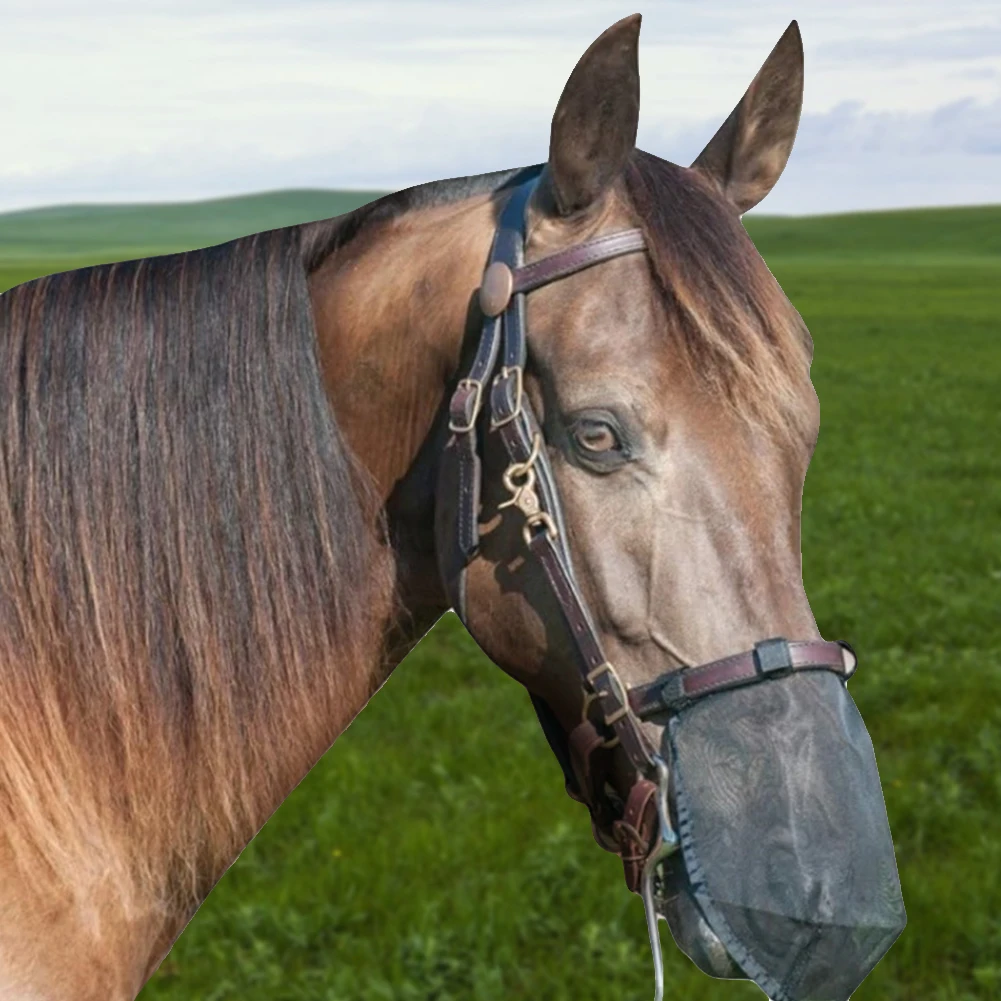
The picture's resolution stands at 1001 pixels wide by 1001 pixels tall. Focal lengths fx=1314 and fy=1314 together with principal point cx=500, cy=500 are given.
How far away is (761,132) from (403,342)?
0.85m

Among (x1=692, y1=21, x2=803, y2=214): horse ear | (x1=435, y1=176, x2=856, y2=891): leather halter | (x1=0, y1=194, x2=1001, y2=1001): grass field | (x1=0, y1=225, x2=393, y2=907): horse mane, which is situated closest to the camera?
(x1=435, y1=176, x2=856, y2=891): leather halter

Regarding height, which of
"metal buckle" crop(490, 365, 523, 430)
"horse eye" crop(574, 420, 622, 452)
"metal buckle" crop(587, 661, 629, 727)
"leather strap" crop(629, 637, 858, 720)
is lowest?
"metal buckle" crop(587, 661, 629, 727)

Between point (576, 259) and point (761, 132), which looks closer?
point (576, 259)

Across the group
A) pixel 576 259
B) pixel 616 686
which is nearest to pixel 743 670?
pixel 616 686

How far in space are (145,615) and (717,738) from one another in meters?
1.01

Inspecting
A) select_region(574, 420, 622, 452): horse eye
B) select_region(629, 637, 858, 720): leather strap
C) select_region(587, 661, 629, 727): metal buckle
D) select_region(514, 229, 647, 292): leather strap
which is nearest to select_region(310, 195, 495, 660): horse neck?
select_region(514, 229, 647, 292): leather strap

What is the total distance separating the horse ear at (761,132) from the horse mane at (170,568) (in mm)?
869

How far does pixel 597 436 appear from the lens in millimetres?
2131

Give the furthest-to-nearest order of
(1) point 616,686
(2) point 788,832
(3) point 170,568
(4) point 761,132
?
(4) point 761,132 → (3) point 170,568 → (1) point 616,686 → (2) point 788,832

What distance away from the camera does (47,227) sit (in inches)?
4390

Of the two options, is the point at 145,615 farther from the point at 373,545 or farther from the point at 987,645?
the point at 987,645

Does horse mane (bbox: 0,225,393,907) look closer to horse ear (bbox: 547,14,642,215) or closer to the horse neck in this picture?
the horse neck

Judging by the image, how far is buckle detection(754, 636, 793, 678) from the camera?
6.77ft

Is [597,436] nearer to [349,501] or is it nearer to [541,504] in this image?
[541,504]
